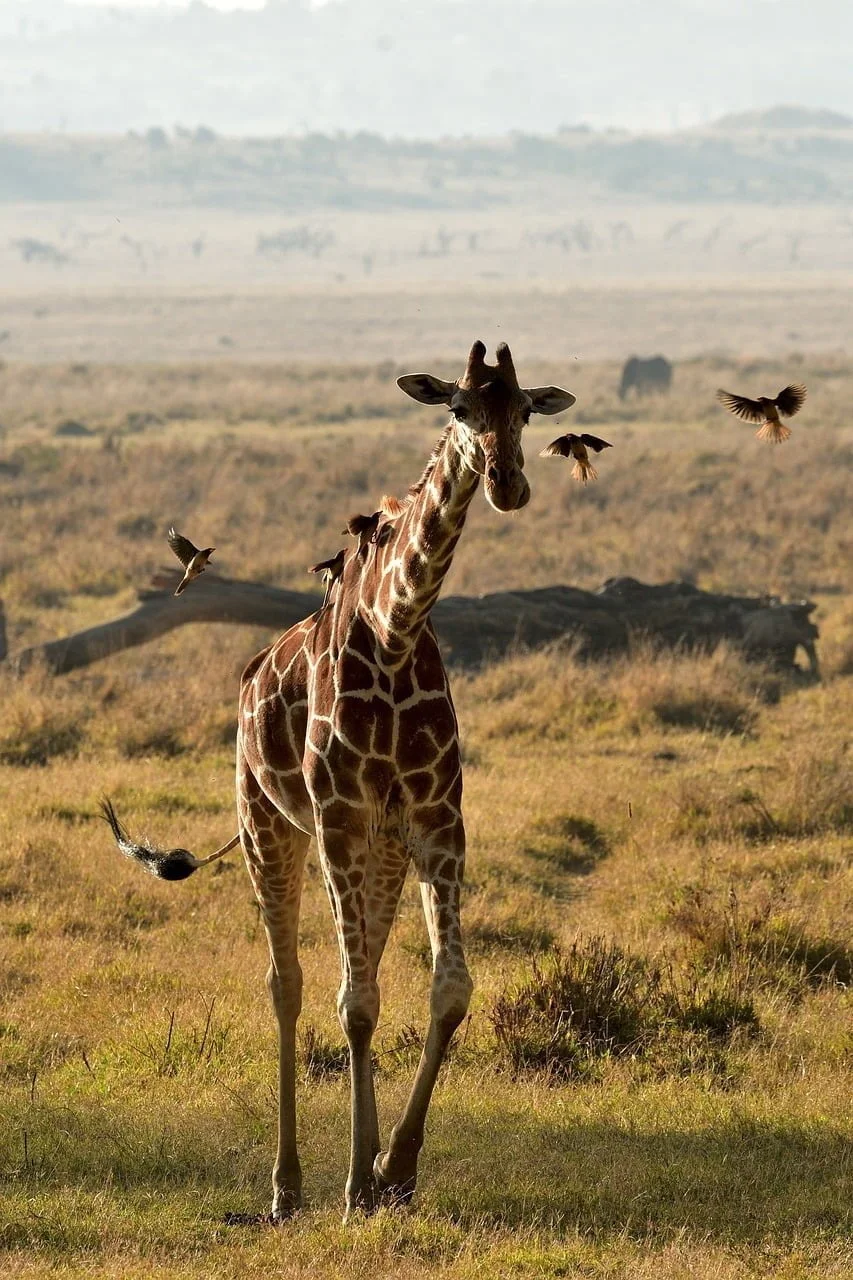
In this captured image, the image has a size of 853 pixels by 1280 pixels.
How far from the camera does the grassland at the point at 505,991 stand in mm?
5719

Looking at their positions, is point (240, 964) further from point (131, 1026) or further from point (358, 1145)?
point (358, 1145)

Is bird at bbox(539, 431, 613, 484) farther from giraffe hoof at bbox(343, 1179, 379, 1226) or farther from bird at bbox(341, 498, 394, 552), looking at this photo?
giraffe hoof at bbox(343, 1179, 379, 1226)

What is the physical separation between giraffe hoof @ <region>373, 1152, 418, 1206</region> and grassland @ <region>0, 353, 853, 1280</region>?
115 mm

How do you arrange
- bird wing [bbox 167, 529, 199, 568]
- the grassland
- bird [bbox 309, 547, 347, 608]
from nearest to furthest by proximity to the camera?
the grassland < bird [bbox 309, 547, 347, 608] < bird wing [bbox 167, 529, 199, 568]

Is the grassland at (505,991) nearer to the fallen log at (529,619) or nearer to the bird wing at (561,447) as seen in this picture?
the fallen log at (529,619)

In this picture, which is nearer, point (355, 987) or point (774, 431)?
point (774, 431)

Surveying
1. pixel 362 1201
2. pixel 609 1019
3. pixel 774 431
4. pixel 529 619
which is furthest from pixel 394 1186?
pixel 529 619

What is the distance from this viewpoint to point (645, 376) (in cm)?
4503

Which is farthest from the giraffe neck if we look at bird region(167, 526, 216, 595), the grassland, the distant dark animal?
the distant dark animal

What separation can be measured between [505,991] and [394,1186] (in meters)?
2.16

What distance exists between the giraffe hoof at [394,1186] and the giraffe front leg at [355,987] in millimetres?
42

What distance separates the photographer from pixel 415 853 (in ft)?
19.3

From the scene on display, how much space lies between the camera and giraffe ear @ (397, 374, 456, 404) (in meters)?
5.42

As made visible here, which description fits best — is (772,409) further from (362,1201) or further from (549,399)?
(362,1201)
